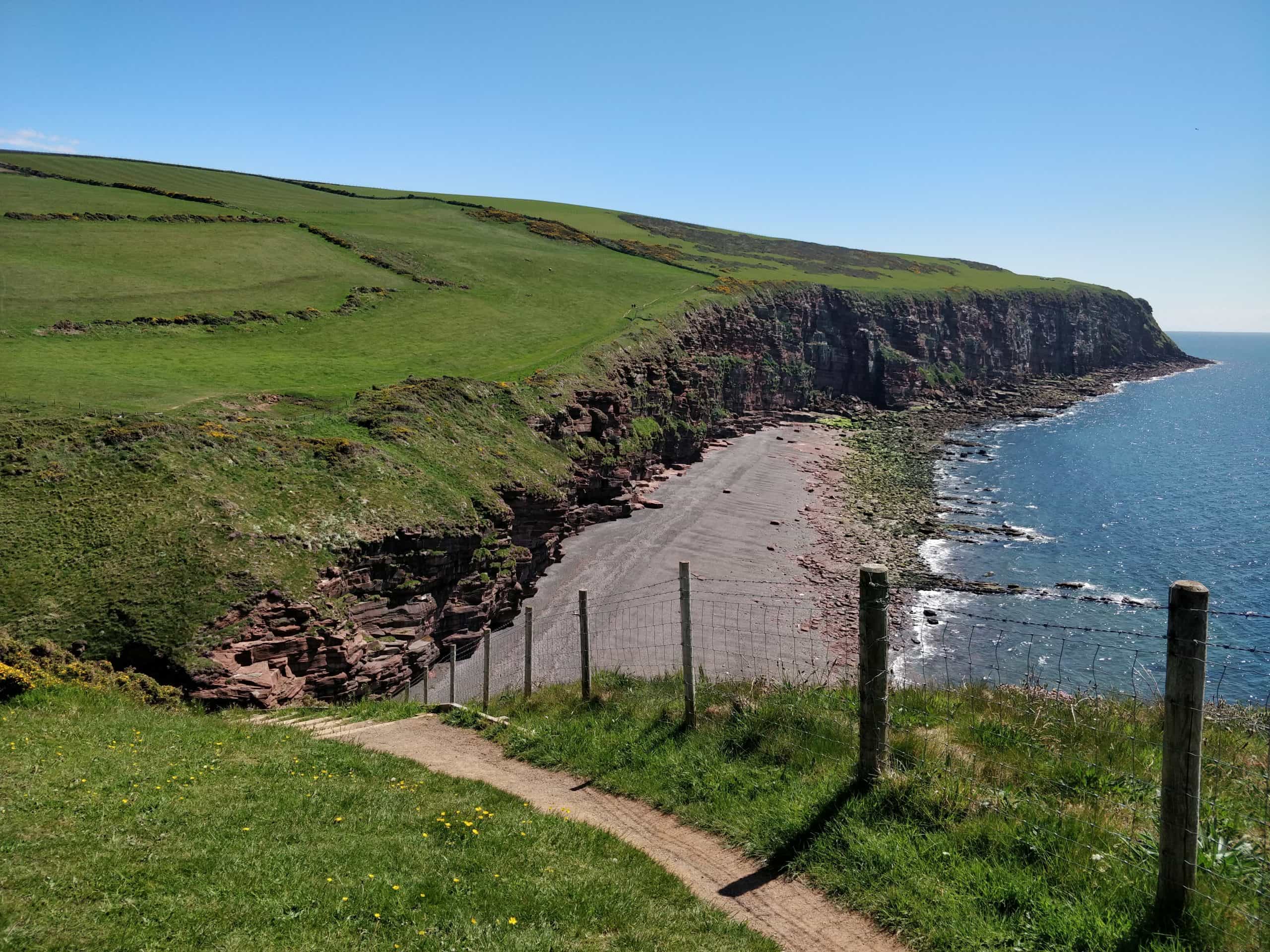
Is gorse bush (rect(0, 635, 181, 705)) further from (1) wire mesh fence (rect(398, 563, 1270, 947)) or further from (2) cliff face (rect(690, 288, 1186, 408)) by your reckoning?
(2) cliff face (rect(690, 288, 1186, 408))

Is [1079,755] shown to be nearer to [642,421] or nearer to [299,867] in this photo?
[299,867]

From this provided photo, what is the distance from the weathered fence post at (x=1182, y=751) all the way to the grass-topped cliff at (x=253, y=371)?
69.4 ft

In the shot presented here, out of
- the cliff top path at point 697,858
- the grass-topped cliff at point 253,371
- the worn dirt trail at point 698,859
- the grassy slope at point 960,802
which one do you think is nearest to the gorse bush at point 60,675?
the grass-topped cliff at point 253,371

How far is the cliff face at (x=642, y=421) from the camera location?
2284cm

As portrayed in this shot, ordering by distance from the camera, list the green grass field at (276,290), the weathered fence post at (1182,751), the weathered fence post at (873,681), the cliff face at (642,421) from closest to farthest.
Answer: the weathered fence post at (1182,751), the weathered fence post at (873,681), the cliff face at (642,421), the green grass field at (276,290)

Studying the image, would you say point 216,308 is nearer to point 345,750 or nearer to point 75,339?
point 75,339

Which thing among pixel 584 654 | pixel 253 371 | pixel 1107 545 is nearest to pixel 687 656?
pixel 584 654

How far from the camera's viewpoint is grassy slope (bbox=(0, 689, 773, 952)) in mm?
6484

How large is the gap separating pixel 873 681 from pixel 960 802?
152 cm

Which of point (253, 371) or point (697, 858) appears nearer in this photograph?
point (697, 858)

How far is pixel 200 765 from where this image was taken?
36.7 feet

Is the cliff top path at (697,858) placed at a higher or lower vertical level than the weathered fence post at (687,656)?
lower

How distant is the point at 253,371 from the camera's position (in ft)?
138

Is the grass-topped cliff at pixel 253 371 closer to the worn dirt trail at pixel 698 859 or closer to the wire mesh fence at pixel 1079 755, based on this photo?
A: the wire mesh fence at pixel 1079 755
